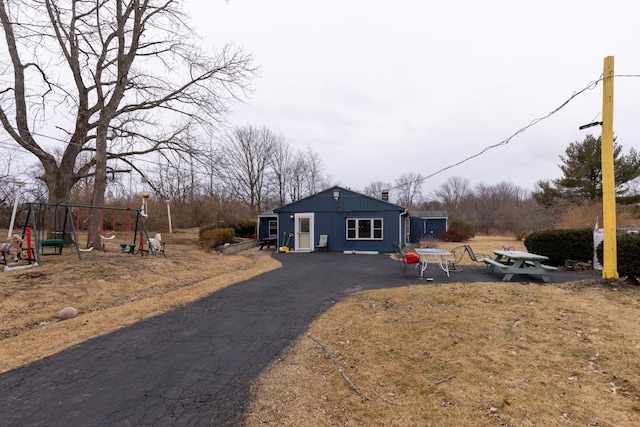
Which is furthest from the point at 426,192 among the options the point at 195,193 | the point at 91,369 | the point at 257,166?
the point at 91,369

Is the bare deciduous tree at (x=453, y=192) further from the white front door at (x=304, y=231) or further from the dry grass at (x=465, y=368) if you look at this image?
the dry grass at (x=465, y=368)

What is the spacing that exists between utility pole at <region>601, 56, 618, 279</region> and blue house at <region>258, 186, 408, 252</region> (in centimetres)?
950

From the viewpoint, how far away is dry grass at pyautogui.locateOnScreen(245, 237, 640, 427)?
246 cm

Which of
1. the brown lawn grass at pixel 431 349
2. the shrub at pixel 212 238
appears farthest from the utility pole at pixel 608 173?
the shrub at pixel 212 238

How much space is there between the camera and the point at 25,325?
16.0 ft

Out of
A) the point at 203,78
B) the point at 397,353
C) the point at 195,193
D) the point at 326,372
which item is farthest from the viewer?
the point at 195,193

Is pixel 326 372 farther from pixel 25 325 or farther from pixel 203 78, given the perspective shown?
pixel 203 78

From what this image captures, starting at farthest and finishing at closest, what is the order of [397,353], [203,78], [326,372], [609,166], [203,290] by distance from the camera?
[203,78] → [203,290] → [609,166] → [397,353] → [326,372]

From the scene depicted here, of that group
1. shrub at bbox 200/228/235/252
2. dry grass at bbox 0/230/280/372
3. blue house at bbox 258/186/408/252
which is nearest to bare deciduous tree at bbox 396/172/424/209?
blue house at bbox 258/186/408/252

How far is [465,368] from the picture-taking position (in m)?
3.18

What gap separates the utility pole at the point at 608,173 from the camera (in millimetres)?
6074

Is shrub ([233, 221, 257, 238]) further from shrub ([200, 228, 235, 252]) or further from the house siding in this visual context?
the house siding

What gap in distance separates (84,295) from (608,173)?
10907mm

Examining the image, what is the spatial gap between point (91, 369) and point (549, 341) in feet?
17.1
